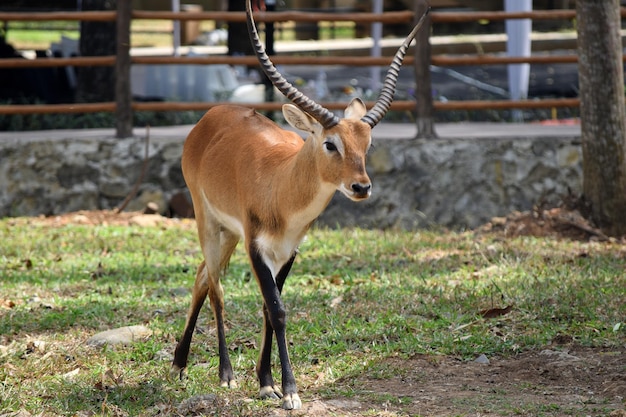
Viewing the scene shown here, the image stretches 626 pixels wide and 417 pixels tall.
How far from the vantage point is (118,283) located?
22.5 feet

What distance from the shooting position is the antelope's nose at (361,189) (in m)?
4.19

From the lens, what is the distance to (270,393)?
15.2 ft

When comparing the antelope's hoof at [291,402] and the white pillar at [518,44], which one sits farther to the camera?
the white pillar at [518,44]

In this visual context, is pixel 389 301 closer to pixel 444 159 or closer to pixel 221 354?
pixel 221 354

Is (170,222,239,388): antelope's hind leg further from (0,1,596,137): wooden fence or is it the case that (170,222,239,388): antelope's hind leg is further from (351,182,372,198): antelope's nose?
(0,1,596,137): wooden fence

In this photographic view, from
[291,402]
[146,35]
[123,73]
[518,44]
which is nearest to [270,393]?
[291,402]

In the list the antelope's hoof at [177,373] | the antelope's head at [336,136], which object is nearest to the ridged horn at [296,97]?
the antelope's head at [336,136]

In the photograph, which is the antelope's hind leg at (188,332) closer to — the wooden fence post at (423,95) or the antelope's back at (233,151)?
the antelope's back at (233,151)

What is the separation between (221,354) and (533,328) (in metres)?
1.88

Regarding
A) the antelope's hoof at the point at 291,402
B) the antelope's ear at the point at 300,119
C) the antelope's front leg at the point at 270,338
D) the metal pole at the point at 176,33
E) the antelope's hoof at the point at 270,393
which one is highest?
the metal pole at the point at 176,33

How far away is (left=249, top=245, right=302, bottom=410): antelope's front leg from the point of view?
14.6 feet

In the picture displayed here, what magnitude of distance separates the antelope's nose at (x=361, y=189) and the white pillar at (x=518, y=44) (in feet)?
25.6

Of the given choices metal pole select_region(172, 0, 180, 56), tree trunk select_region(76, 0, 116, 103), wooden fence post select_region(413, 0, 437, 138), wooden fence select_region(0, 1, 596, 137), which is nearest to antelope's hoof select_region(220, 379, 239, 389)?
wooden fence select_region(0, 1, 596, 137)

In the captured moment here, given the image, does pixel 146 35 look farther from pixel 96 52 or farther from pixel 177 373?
pixel 177 373
